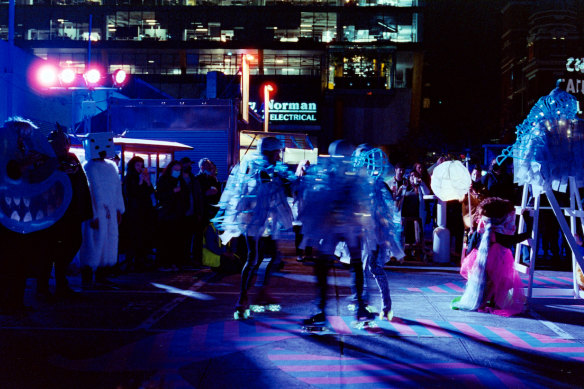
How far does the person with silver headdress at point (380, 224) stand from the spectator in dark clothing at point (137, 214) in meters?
4.61

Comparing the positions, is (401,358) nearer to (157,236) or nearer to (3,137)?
(3,137)

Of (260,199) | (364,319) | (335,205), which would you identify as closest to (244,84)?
(260,199)

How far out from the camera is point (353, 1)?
153ft

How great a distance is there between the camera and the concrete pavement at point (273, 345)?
426 centimetres

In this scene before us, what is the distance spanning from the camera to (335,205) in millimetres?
5617

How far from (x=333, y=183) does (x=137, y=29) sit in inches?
1812

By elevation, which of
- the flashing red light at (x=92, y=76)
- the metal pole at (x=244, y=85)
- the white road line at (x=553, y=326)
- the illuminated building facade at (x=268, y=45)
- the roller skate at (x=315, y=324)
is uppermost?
the illuminated building facade at (x=268, y=45)

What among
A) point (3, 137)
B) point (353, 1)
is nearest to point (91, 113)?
point (3, 137)

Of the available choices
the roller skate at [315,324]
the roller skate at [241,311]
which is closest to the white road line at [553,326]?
the roller skate at [315,324]

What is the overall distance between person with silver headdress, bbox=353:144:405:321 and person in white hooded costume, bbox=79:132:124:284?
3.59 meters

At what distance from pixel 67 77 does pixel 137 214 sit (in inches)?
303

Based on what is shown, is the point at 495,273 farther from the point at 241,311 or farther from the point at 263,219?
the point at 241,311

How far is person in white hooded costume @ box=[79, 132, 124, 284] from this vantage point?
25.4 feet

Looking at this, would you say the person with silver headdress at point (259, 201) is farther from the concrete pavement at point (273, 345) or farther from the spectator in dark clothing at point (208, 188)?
the spectator in dark clothing at point (208, 188)
